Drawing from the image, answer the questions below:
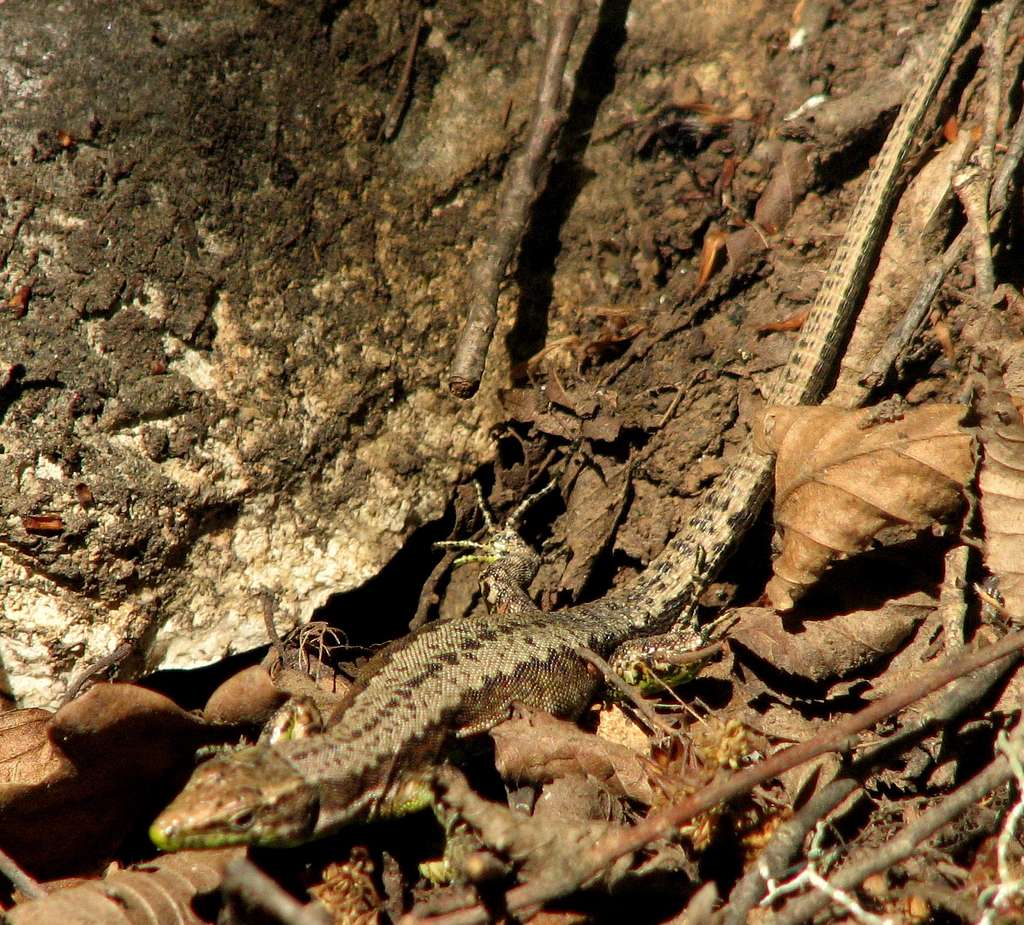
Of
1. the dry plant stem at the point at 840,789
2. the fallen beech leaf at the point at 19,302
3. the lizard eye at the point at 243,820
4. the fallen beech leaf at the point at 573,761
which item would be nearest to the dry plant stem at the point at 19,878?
the lizard eye at the point at 243,820

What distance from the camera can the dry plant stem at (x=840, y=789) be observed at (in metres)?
2.43

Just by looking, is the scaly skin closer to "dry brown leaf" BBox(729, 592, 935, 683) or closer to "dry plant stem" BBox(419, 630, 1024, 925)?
"dry brown leaf" BBox(729, 592, 935, 683)

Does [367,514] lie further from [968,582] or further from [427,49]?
[968,582]

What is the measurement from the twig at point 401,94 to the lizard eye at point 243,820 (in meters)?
2.82

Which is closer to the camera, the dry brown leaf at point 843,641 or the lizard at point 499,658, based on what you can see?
the lizard at point 499,658

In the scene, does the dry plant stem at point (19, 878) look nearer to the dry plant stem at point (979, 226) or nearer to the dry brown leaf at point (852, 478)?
the dry brown leaf at point (852, 478)

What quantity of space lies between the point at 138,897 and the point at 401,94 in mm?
3334

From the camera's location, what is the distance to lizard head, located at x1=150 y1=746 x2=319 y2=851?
2891 millimetres

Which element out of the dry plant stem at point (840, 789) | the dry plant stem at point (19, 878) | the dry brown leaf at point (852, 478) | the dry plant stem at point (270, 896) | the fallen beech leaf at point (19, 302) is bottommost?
the dry plant stem at point (840, 789)

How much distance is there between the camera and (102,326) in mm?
3305

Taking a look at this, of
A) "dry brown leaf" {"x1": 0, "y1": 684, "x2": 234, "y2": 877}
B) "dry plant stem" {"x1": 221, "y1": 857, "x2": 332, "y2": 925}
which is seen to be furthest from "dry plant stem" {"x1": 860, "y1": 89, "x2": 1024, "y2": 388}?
"dry brown leaf" {"x1": 0, "y1": 684, "x2": 234, "y2": 877}

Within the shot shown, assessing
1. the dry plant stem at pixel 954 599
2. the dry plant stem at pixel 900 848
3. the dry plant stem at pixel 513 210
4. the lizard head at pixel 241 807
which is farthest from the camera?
the dry plant stem at pixel 513 210

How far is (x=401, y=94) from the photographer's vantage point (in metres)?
3.91

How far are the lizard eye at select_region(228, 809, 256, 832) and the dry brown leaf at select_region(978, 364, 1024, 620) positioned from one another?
9.07 ft
